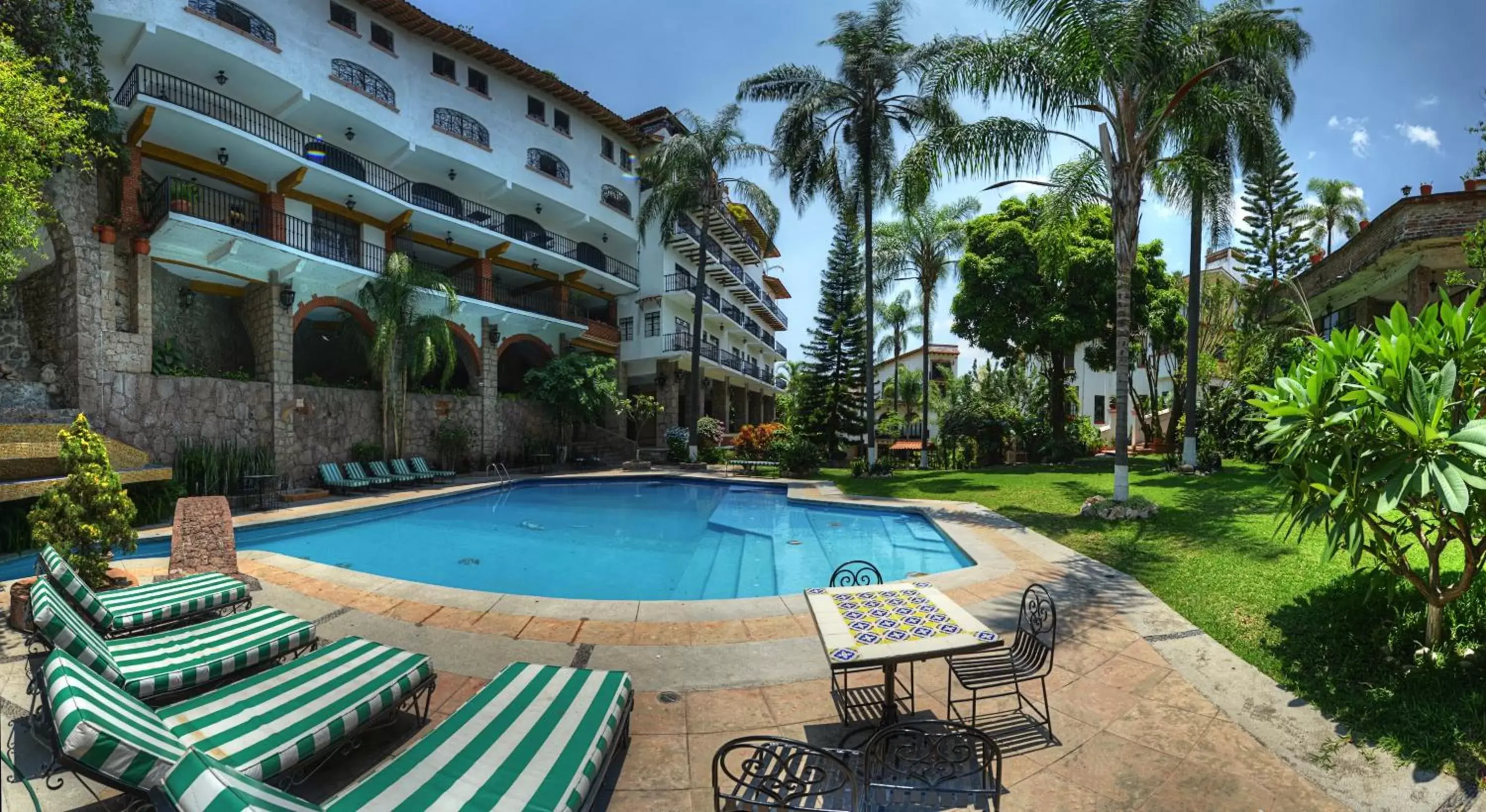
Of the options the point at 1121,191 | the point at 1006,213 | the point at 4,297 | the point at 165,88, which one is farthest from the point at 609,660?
the point at 1006,213

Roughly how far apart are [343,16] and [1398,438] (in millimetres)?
24199

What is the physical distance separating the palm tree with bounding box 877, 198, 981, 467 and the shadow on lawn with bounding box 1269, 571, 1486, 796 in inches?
663

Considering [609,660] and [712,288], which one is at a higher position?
[712,288]

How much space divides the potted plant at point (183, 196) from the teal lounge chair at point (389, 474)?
738 cm

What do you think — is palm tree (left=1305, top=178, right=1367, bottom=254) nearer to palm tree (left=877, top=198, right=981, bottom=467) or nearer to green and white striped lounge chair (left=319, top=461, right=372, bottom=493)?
palm tree (left=877, top=198, right=981, bottom=467)

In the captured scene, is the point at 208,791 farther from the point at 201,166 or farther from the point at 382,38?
the point at 382,38

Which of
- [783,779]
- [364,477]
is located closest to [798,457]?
[364,477]

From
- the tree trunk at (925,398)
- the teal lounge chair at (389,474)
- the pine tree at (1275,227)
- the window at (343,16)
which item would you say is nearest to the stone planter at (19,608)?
the teal lounge chair at (389,474)

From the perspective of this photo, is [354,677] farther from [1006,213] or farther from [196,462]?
[1006,213]

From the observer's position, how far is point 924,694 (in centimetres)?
396

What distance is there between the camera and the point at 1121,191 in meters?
10.4

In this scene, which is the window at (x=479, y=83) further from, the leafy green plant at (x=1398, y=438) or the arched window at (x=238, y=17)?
the leafy green plant at (x=1398, y=438)

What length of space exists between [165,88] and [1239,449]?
2943 centimetres

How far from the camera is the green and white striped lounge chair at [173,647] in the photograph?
3203 mm
